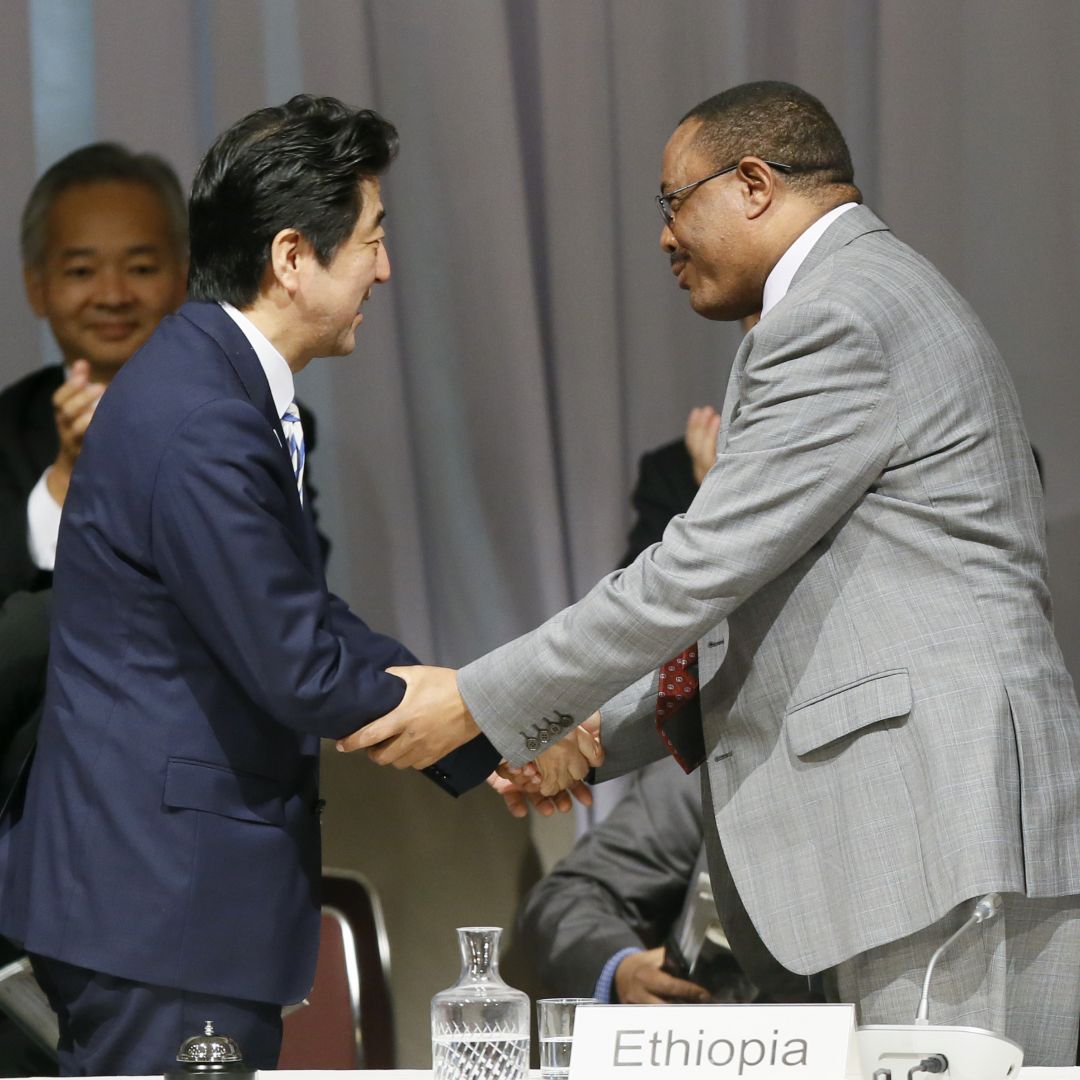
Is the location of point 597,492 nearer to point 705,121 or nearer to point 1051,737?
point 705,121

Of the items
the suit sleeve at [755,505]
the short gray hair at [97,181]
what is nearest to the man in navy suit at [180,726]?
the suit sleeve at [755,505]

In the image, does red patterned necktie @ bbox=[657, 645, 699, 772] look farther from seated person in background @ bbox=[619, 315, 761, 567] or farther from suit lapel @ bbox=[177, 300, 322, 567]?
seated person in background @ bbox=[619, 315, 761, 567]

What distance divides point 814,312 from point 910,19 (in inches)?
71.2

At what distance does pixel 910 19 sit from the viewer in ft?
10.7

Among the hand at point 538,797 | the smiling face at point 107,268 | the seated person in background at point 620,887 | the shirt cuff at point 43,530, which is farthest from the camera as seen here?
the smiling face at point 107,268

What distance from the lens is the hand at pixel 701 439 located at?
3193 mm

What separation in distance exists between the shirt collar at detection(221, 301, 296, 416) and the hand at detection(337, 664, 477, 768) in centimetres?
39

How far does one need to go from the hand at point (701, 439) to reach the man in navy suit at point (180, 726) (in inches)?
56.9

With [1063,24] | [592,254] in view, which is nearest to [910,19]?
[1063,24]

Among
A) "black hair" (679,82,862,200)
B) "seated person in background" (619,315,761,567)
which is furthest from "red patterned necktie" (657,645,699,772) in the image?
"seated person in background" (619,315,761,567)

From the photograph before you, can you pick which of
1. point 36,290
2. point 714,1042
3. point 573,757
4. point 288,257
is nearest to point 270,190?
point 288,257

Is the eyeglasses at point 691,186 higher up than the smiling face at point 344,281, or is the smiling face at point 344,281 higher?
the eyeglasses at point 691,186

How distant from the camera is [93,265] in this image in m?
3.11

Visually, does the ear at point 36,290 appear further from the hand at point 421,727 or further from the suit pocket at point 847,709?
the suit pocket at point 847,709
